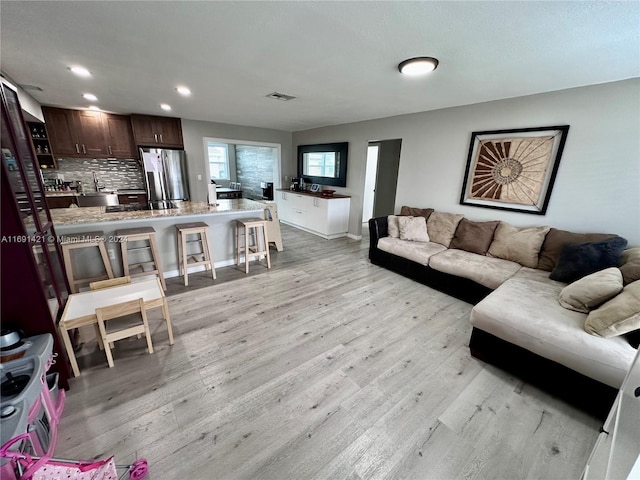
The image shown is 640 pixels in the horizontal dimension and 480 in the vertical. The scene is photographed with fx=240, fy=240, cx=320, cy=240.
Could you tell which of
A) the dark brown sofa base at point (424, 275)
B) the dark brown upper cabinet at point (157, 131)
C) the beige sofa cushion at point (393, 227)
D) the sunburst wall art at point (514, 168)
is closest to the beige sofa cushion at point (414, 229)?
the beige sofa cushion at point (393, 227)

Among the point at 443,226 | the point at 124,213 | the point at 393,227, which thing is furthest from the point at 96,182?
the point at 443,226

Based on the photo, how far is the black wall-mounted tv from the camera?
17.0ft

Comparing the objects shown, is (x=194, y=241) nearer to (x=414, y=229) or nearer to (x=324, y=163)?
(x=414, y=229)

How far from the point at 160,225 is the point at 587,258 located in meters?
4.63

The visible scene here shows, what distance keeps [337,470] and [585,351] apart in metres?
1.65

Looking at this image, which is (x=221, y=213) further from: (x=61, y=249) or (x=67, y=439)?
(x=67, y=439)

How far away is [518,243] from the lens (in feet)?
9.36

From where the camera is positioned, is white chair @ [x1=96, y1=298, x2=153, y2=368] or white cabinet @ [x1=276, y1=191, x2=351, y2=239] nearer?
white chair @ [x1=96, y1=298, x2=153, y2=368]

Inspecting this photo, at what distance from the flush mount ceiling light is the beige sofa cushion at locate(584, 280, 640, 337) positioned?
2130 mm

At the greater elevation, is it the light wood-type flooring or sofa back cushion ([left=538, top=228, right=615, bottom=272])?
sofa back cushion ([left=538, top=228, right=615, bottom=272])

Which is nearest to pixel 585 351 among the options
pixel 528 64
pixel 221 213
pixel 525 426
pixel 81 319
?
pixel 525 426

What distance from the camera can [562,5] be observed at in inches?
51.3

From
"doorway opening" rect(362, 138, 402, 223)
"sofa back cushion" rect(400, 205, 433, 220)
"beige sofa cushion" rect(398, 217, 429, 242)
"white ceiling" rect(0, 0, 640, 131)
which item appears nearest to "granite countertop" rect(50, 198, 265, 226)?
"white ceiling" rect(0, 0, 640, 131)

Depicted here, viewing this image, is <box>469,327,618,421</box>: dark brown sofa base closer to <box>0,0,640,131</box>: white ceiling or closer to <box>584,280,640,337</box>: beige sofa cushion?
<box>584,280,640,337</box>: beige sofa cushion
